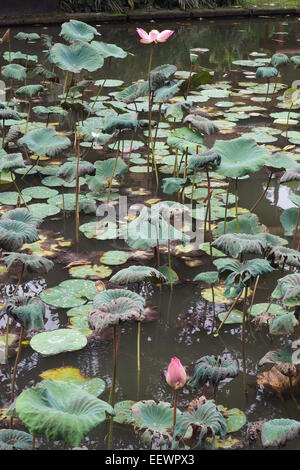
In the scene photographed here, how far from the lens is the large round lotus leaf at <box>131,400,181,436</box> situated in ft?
5.81

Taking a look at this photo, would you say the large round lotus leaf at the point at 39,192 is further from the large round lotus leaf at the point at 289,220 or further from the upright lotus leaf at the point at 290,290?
the upright lotus leaf at the point at 290,290

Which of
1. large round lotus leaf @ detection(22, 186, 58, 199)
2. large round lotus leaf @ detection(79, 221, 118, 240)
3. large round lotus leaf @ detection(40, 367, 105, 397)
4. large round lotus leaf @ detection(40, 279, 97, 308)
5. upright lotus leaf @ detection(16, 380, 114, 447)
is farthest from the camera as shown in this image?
large round lotus leaf @ detection(22, 186, 58, 199)

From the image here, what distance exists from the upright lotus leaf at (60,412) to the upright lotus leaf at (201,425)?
235mm

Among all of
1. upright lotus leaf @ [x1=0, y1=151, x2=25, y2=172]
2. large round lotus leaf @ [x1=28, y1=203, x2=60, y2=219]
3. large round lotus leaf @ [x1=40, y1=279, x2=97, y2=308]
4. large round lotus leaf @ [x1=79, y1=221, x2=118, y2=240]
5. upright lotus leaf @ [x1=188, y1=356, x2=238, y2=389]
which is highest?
upright lotus leaf @ [x1=0, y1=151, x2=25, y2=172]

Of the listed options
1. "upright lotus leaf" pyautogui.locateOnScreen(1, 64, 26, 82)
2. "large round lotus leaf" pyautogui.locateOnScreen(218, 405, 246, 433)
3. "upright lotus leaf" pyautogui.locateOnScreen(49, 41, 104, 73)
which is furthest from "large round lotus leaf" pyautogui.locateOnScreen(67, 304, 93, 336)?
"upright lotus leaf" pyautogui.locateOnScreen(1, 64, 26, 82)

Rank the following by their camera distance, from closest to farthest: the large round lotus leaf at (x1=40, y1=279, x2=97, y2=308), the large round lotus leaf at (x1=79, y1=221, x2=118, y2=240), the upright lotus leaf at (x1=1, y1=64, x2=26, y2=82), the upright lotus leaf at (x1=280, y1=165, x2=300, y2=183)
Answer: the large round lotus leaf at (x1=40, y1=279, x2=97, y2=308) → the upright lotus leaf at (x1=280, y1=165, x2=300, y2=183) → the large round lotus leaf at (x1=79, y1=221, x2=118, y2=240) → the upright lotus leaf at (x1=1, y1=64, x2=26, y2=82)

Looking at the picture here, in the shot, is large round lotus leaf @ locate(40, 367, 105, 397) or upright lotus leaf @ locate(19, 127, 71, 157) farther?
upright lotus leaf @ locate(19, 127, 71, 157)

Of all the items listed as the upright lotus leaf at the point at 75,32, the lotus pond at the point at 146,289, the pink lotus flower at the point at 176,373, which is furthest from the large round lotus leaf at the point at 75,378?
the upright lotus leaf at the point at 75,32

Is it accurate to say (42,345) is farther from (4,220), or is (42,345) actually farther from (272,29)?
(272,29)

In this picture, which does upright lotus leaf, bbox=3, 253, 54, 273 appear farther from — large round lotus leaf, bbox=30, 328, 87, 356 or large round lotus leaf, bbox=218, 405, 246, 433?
large round lotus leaf, bbox=218, 405, 246, 433

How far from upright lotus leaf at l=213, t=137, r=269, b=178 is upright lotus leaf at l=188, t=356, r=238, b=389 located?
821 millimetres

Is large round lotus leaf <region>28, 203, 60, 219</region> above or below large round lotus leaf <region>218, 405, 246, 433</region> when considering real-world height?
below

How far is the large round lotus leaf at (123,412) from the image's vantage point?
6.36 feet
